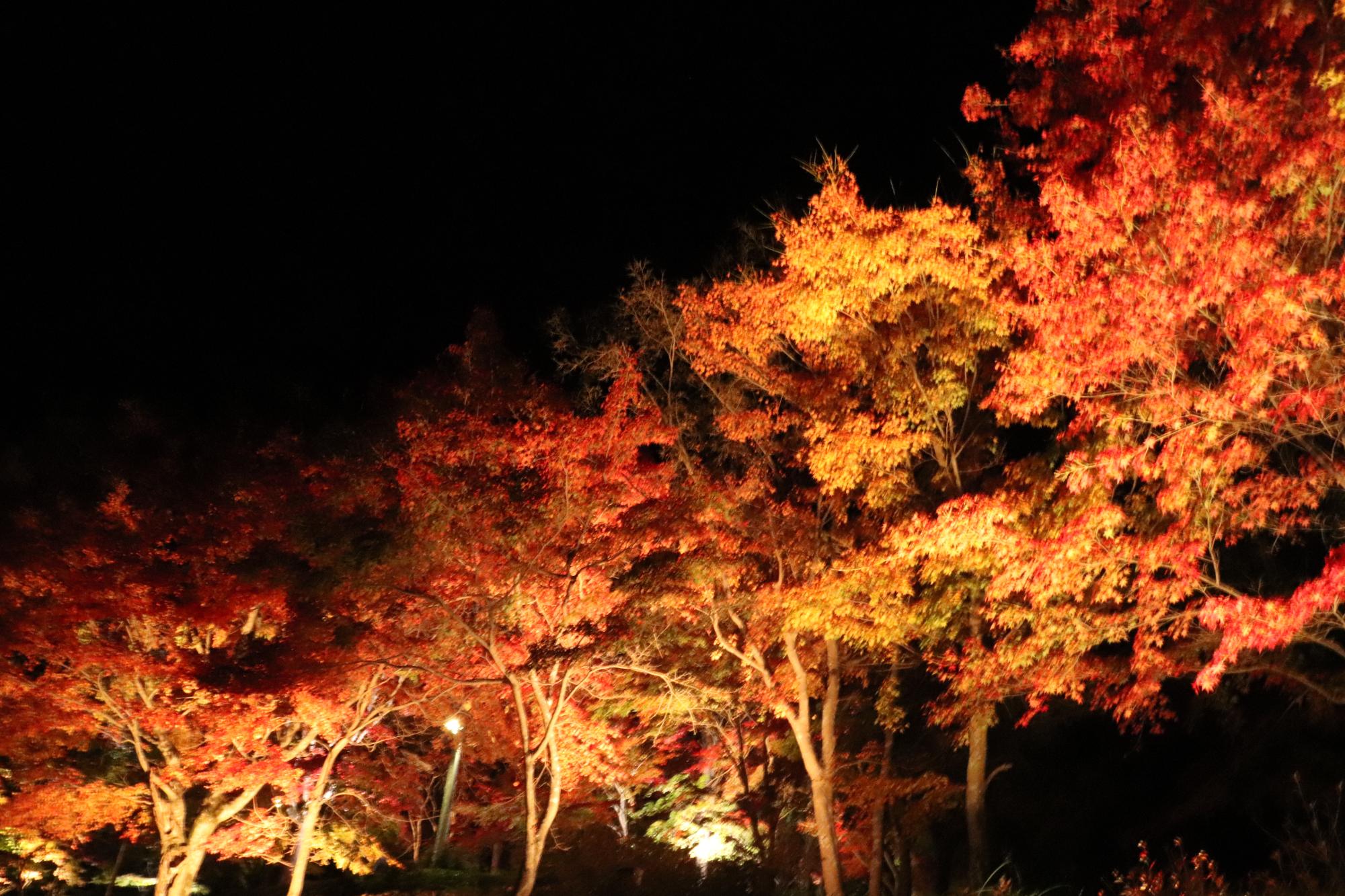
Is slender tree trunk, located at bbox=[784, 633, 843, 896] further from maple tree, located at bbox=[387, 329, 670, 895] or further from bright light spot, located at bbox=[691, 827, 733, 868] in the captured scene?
bright light spot, located at bbox=[691, 827, 733, 868]

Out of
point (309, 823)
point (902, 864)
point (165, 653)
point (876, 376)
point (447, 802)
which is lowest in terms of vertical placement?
point (902, 864)

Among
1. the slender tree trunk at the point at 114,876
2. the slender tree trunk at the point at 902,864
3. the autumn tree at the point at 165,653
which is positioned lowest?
the slender tree trunk at the point at 902,864

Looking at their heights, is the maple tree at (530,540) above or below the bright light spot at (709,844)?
above

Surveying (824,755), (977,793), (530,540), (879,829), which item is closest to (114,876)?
(530,540)

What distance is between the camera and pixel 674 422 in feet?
53.5

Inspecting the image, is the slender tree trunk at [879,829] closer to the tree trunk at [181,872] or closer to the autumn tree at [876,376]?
the autumn tree at [876,376]

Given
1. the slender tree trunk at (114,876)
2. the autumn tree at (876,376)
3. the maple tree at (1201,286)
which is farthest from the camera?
the slender tree trunk at (114,876)

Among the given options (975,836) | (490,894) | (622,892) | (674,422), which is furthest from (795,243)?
(490,894)

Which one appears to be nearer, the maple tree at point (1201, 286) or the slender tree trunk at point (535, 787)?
the maple tree at point (1201, 286)

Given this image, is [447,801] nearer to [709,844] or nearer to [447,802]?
[447,802]

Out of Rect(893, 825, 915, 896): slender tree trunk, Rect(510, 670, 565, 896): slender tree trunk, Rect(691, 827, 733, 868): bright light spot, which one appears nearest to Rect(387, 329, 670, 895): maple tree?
Rect(510, 670, 565, 896): slender tree trunk

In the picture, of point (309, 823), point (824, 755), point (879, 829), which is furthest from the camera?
point (879, 829)

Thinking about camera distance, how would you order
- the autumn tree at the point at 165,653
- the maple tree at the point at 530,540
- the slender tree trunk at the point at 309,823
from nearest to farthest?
the maple tree at the point at 530,540, the autumn tree at the point at 165,653, the slender tree trunk at the point at 309,823

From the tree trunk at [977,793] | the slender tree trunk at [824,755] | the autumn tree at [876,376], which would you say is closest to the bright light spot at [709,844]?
the slender tree trunk at [824,755]
